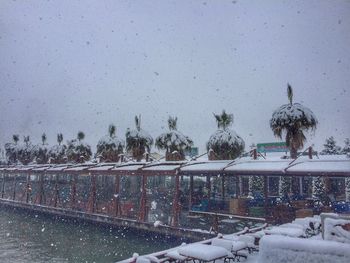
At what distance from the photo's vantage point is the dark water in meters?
17.6

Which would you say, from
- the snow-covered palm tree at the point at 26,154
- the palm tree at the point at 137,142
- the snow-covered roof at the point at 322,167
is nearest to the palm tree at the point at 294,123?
the snow-covered roof at the point at 322,167

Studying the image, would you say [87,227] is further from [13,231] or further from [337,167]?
[337,167]

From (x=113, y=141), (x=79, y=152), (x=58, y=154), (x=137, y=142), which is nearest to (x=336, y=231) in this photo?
(x=137, y=142)

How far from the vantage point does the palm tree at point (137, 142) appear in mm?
32344

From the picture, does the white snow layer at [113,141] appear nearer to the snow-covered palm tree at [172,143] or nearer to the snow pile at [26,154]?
the snow-covered palm tree at [172,143]

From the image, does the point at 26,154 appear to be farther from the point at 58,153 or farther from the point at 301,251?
the point at 301,251

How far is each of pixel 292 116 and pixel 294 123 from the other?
1.61 feet

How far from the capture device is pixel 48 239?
2211 cm

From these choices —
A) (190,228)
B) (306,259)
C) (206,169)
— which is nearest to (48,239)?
(190,228)

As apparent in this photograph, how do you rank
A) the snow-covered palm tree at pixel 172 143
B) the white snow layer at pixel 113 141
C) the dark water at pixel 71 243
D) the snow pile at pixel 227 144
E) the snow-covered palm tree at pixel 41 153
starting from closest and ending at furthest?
1. the dark water at pixel 71 243
2. the snow pile at pixel 227 144
3. the snow-covered palm tree at pixel 172 143
4. the white snow layer at pixel 113 141
5. the snow-covered palm tree at pixel 41 153

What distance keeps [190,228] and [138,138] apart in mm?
16605

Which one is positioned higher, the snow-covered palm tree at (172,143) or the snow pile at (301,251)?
the snow-covered palm tree at (172,143)

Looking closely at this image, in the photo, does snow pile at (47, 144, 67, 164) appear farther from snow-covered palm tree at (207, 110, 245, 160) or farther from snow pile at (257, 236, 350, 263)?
snow pile at (257, 236, 350, 263)

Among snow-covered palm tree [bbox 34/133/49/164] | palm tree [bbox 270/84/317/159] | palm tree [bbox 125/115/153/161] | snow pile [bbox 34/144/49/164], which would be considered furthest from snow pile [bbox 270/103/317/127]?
snow pile [bbox 34/144/49/164]
